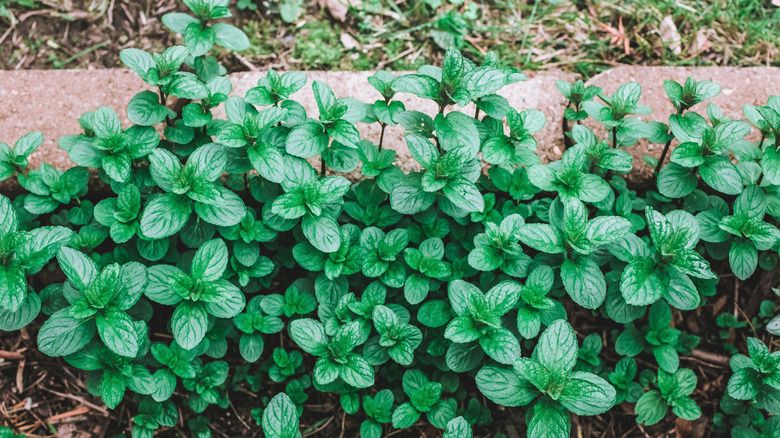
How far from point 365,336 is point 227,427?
809 mm

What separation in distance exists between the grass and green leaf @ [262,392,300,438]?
6.10 ft

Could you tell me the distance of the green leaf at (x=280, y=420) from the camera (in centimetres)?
208

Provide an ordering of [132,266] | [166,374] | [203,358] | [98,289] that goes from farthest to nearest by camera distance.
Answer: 1. [203,358]
2. [166,374]
3. [132,266]
4. [98,289]

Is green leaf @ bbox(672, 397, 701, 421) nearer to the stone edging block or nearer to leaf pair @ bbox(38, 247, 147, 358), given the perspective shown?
the stone edging block

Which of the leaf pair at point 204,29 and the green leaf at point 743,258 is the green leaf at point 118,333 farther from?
the green leaf at point 743,258

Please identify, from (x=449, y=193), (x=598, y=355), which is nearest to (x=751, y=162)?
(x=598, y=355)

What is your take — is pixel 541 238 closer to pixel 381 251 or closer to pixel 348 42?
pixel 381 251

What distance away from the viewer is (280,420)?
209 cm

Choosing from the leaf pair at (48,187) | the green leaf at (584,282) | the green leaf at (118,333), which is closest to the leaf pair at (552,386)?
the green leaf at (584,282)

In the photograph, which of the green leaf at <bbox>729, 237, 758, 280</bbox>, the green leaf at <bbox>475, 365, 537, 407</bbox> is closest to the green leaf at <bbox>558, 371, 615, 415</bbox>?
the green leaf at <bbox>475, 365, 537, 407</bbox>

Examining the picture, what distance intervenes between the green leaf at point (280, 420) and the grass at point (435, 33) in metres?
1.86

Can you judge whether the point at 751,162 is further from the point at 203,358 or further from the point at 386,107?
the point at 203,358

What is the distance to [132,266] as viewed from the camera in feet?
6.92

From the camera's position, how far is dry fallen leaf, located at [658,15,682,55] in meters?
3.26
